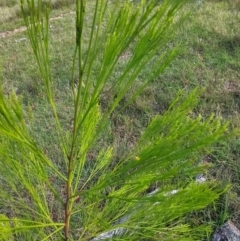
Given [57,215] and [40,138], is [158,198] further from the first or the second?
[40,138]

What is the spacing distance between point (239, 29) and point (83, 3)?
4.31m

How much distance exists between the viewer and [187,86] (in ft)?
12.3

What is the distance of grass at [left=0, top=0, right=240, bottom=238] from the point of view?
276 centimetres

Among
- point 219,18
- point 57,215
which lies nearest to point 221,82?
point 219,18

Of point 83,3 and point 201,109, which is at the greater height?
point 83,3

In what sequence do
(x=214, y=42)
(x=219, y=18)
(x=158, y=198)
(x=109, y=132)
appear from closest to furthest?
1. (x=158, y=198)
2. (x=109, y=132)
3. (x=214, y=42)
4. (x=219, y=18)

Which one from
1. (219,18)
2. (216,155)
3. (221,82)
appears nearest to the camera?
(216,155)

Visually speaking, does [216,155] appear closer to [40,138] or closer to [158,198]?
[40,138]

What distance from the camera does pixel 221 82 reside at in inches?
147

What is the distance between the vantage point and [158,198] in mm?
892

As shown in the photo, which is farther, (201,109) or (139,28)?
(201,109)

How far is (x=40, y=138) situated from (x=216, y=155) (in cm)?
141

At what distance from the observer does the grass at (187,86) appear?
2.76 metres

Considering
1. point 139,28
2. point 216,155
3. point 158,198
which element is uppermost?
point 139,28
